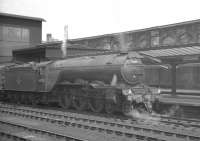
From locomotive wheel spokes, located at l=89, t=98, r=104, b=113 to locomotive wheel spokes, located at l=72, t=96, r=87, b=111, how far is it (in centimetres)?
36

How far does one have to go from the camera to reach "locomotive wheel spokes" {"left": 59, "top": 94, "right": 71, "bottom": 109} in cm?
1490

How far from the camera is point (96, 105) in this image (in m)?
13.5

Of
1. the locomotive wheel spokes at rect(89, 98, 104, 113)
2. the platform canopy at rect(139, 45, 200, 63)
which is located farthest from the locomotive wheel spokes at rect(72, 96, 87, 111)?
the platform canopy at rect(139, 45, 200, 63)

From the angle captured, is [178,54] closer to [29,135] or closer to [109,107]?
[109,107]

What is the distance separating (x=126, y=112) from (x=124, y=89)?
1.08 m

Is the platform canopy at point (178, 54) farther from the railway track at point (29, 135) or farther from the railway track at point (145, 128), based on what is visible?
the railway track at point (29, 135)

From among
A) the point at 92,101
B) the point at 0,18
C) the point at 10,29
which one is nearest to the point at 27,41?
the point at 10,29

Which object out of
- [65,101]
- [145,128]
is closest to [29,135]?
[145,128]

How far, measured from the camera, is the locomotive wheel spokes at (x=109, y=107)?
1268cm

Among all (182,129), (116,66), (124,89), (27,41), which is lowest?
(182,129)

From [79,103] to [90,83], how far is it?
1.50 m

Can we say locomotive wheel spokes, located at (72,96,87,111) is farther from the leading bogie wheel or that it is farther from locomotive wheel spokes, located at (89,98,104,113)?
the leading bogie wheel

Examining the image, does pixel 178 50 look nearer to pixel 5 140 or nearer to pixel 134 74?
pixel 134 74

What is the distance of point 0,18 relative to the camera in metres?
31.4
